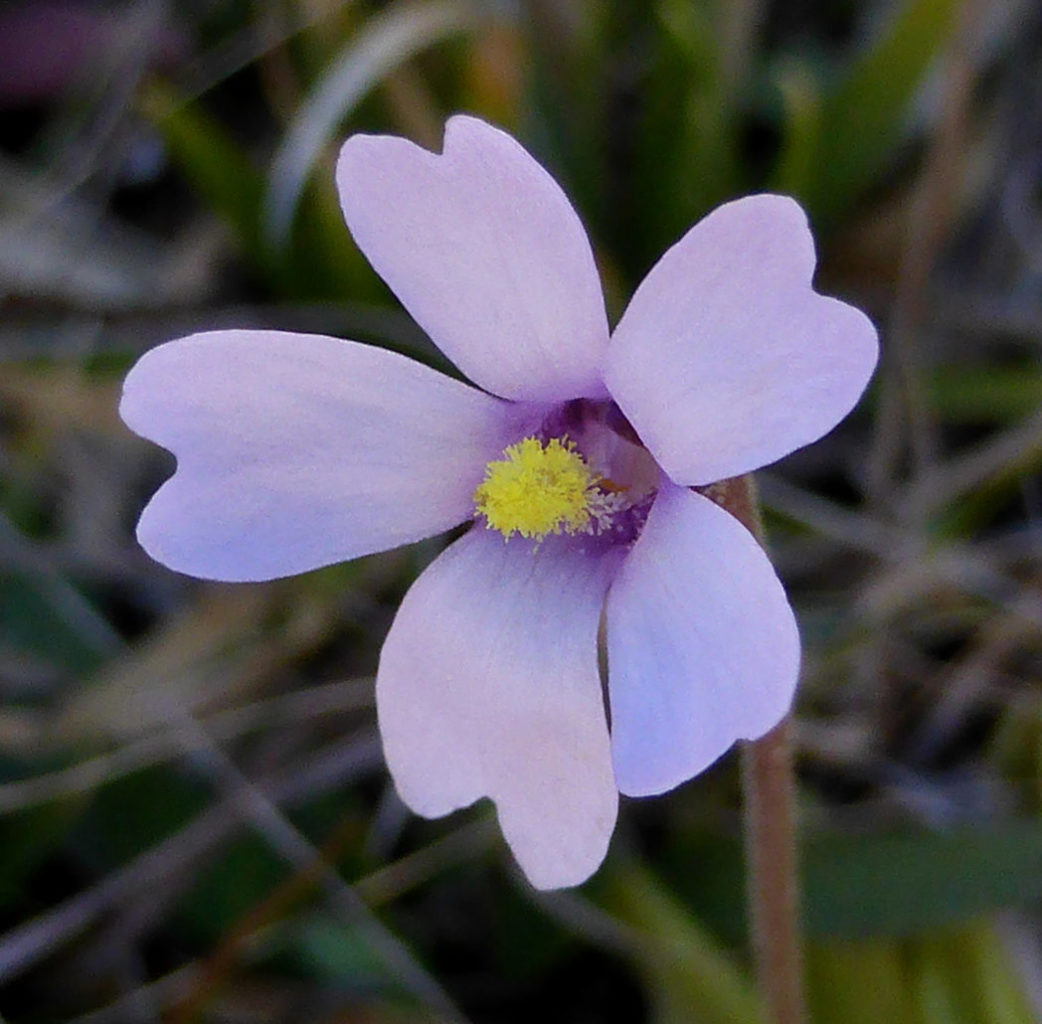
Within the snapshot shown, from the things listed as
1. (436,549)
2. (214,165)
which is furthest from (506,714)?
(214,165)

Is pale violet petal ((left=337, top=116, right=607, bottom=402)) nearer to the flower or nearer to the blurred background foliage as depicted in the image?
the flower

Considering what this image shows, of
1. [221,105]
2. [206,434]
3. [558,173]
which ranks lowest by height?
[558,173]

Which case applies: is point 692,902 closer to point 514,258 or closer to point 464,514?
point 464,514

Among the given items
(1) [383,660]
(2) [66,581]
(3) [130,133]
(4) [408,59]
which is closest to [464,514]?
(1) [383,660]

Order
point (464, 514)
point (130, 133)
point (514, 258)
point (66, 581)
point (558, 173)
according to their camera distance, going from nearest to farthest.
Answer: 1. point (514, 258)
2. point (464, 514)
3. point (66, 581)
4. point (558, 173)
5. point (130, 133)

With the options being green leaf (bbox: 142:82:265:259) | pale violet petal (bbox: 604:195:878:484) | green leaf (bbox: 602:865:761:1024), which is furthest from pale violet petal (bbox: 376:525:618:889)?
green leaf (bbox: 142:82:265:259)

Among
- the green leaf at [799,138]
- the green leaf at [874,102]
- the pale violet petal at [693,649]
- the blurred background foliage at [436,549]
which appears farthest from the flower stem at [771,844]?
the green leaf at [874,102]
